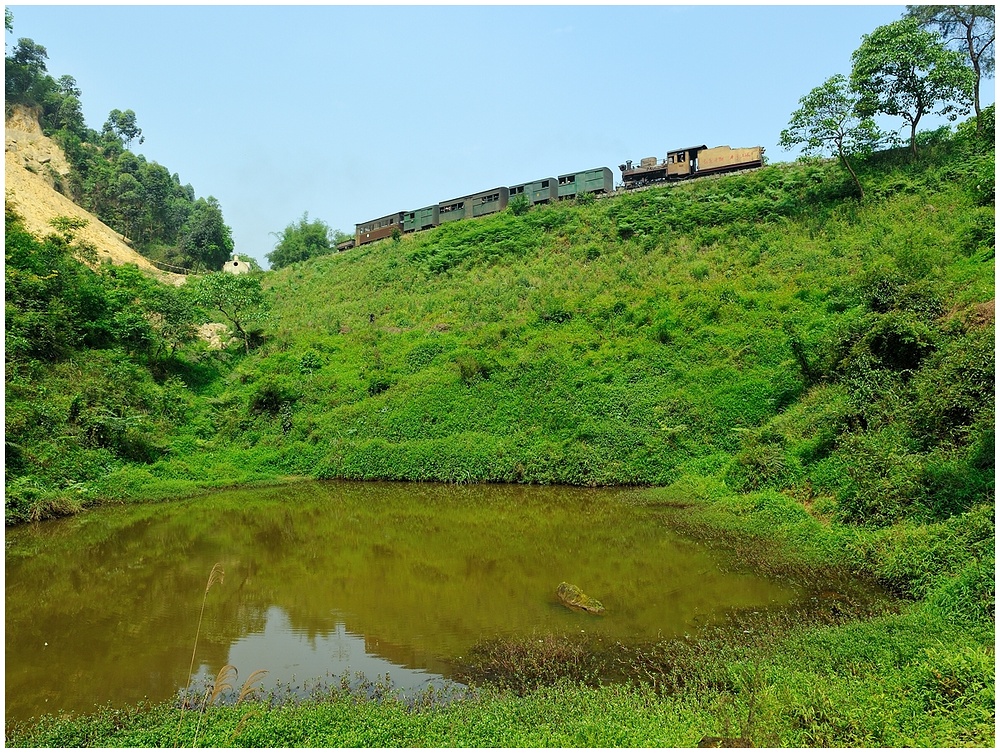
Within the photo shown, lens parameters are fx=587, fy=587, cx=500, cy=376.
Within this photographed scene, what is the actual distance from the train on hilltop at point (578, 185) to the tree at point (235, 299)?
725 inches

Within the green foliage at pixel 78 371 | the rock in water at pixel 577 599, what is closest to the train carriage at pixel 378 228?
the green foliage at pixel 78 371

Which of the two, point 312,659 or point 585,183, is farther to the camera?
point 585,183

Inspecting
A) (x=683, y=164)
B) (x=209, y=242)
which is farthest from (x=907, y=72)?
(x=209, y=242)

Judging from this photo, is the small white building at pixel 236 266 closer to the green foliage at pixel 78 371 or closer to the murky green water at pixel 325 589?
the green foliage at pixel 78 371

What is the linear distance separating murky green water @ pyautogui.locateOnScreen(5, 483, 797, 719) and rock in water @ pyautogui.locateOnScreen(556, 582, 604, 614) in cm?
17

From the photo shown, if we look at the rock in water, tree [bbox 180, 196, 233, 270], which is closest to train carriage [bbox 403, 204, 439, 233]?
tree [bbox 180, 196, 233, 270]

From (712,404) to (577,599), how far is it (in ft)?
37.0

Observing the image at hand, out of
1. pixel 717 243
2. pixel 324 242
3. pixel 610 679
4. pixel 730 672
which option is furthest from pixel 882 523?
pixel 324 242

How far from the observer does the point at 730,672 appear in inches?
242

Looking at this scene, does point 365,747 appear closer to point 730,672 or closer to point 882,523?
point 730,672

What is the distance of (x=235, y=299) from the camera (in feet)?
100

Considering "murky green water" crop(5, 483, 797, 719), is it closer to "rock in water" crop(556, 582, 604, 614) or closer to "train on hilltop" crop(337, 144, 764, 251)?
"rock in water" crop(556, 582, 604, 614)

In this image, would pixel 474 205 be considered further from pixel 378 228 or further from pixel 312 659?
pixel 312 659

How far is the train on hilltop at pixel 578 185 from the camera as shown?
129 ft
